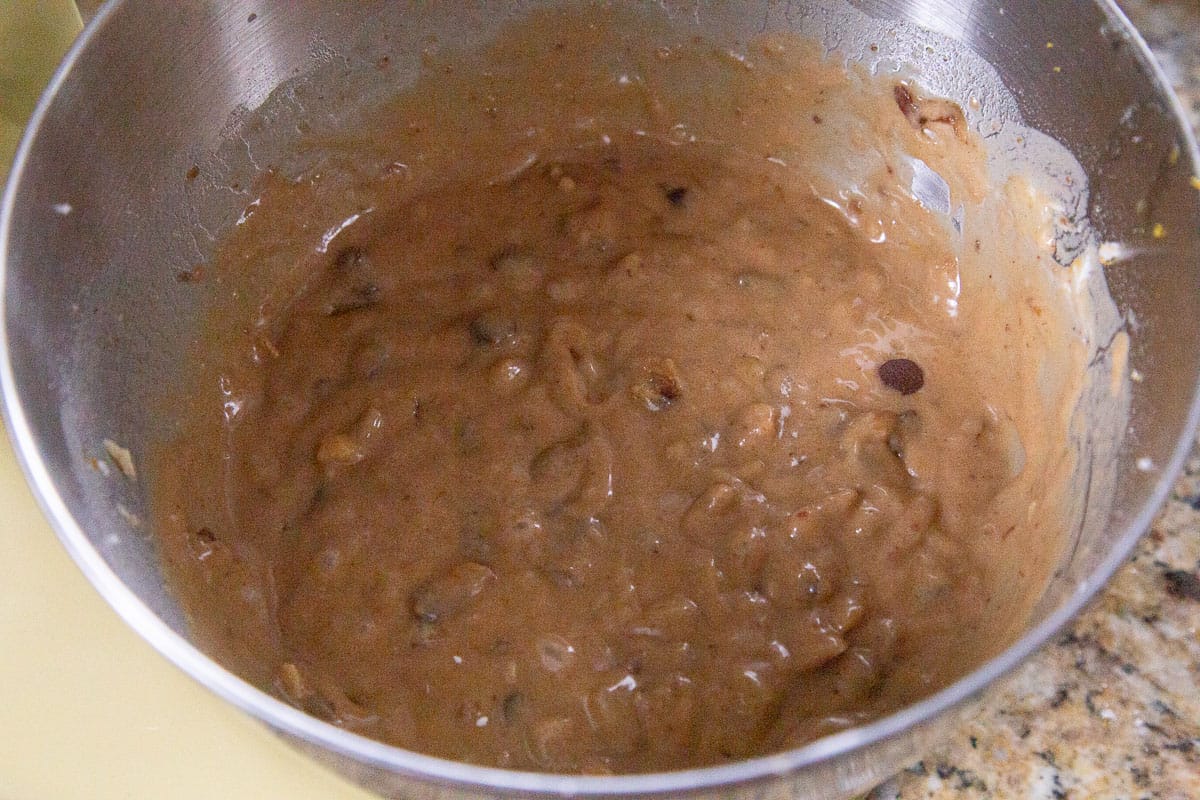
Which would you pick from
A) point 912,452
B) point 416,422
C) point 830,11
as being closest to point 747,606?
point 912,452

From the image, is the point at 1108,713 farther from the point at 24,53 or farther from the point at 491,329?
the point at 24,53

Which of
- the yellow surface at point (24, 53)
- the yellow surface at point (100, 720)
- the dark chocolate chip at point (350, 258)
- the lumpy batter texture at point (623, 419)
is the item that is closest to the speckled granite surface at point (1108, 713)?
the lumpy batter texture at point (623, 419)

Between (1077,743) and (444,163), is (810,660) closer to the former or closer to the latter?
(1077,743)

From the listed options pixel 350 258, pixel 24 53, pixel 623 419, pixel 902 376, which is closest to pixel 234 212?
pixel 350 258

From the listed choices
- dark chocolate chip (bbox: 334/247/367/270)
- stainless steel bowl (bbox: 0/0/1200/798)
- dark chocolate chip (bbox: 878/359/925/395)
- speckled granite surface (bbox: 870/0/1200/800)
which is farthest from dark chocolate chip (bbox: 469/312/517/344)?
speckled granite surface (bbox: 870/0/1200/800)

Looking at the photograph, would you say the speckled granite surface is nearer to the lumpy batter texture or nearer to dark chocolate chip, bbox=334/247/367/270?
the lumpy batter texture
